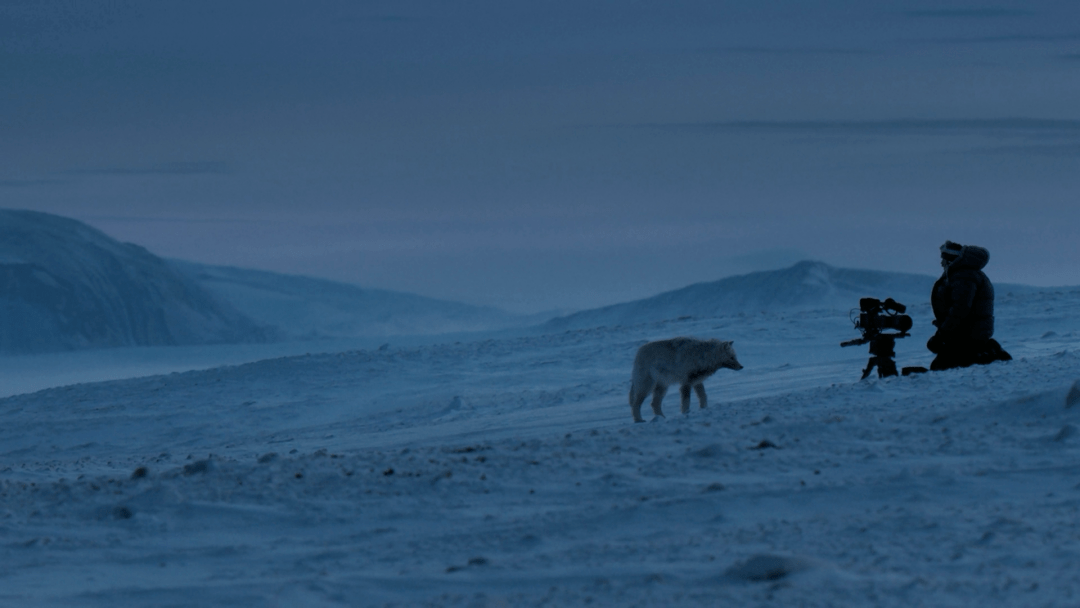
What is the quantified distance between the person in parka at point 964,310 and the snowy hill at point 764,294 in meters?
50.1

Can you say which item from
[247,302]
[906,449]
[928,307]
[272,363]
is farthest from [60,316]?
[906,449]

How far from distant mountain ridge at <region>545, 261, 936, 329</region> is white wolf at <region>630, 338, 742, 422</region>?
50.1m

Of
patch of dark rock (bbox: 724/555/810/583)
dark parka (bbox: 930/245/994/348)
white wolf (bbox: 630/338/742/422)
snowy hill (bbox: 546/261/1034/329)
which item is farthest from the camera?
snowy hill (bbox: 546/261/1034/329)

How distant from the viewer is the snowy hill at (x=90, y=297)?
316 ft

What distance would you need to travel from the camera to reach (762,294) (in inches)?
2606

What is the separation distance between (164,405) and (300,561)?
54.8ft

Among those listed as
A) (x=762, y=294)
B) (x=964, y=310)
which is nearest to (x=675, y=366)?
(x=964, y=310)

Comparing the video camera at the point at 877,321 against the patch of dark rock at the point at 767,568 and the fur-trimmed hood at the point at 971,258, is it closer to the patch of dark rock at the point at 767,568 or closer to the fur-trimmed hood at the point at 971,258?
the fur-trimmed hood at the point at 971,258

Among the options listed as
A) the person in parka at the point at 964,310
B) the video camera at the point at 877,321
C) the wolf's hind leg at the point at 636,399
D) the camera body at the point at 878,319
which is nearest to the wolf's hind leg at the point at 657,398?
the wolf's hind leg at the point at 636,399

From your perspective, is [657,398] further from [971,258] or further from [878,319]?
[971,258]

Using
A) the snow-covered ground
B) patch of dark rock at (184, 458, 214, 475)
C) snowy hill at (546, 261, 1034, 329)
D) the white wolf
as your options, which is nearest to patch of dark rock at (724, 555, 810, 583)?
the snow-covered ground

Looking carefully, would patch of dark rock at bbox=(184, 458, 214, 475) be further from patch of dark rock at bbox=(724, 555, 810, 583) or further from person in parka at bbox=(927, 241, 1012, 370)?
person in parka at bbox=(927, 241, 1012, 370)

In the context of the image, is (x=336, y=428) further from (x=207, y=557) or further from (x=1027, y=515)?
(x=1027, y=515)

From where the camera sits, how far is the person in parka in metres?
11.2
